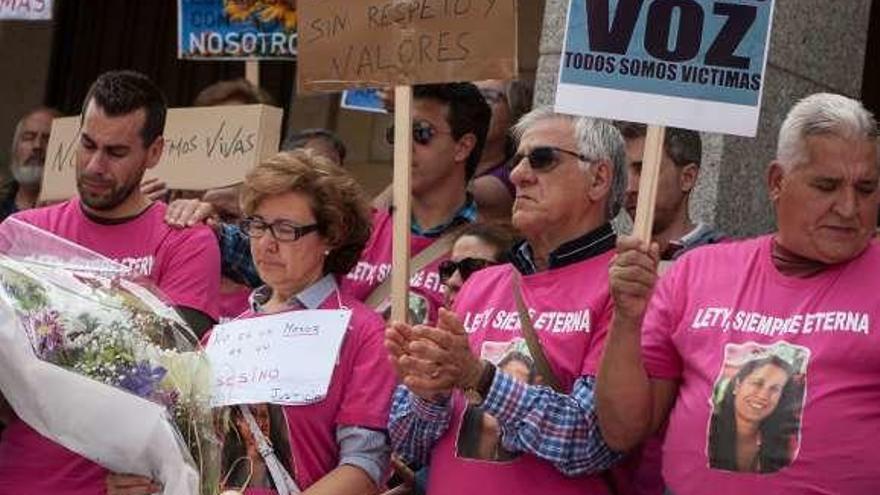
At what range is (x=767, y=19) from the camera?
4785mm

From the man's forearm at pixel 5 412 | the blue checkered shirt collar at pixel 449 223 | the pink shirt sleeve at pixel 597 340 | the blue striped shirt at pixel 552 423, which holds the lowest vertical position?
the man's forearm at pixel 5 412

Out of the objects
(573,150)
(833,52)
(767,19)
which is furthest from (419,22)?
(833,52)

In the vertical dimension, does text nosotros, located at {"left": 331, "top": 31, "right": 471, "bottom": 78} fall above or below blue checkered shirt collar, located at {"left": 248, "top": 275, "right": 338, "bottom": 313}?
above

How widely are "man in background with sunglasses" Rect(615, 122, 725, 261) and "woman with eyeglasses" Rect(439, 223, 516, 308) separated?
478 millimetres

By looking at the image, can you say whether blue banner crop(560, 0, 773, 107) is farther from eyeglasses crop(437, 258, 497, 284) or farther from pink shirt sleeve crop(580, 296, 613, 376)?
eyeglasses crop(437, 258, 497, 284)

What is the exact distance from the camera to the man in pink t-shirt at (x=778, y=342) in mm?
4391

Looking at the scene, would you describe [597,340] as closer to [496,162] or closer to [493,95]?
[496,162]

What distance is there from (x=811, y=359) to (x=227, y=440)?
1478 mm

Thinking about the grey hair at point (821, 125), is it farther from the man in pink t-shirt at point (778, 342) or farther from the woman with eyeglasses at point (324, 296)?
the woman with eyeglasses at point (324, 296)

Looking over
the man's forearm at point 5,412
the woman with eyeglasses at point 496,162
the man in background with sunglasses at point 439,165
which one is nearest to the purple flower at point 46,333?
the man's forearm at point 5,412

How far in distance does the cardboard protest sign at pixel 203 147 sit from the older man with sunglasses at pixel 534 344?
194 cm

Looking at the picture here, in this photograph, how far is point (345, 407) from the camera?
4922 millimetres

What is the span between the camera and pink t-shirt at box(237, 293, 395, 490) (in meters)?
4.89

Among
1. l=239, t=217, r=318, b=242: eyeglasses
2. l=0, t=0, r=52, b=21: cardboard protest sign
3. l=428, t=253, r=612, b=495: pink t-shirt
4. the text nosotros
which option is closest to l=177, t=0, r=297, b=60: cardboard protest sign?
l=0, t=0, r=52, b=21: cardboard protest sign
